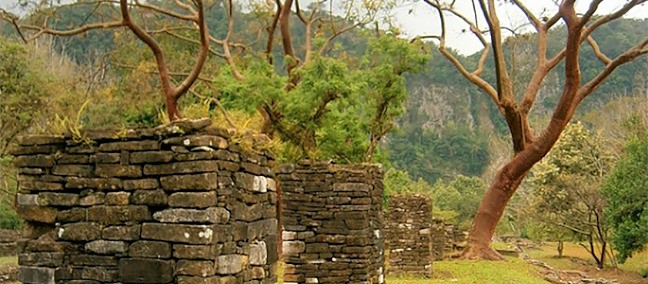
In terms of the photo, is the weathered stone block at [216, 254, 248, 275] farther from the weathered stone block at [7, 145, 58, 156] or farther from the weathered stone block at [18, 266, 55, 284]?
the weathered stone block at [7, 145, 58, 156]

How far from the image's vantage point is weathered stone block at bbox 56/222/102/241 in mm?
4578

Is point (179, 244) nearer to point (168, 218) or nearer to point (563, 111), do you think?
point (168, 218)

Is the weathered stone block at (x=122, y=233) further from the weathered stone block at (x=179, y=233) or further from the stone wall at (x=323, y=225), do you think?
the stone wall at (x=323, y=225)

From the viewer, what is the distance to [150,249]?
4438 mm

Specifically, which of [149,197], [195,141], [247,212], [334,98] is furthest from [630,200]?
[149,197]

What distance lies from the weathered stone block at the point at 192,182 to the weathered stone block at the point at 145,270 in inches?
19.3

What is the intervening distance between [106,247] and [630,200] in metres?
21.6

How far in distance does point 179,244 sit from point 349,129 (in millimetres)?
9818

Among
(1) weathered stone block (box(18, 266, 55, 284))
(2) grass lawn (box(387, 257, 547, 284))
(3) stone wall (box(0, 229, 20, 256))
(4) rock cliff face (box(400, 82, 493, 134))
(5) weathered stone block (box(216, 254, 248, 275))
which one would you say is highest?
(4) rock cliff face (box(400, 82, 493, 134))

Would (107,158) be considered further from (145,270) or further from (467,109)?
(467,109)

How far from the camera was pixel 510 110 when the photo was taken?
21031mm

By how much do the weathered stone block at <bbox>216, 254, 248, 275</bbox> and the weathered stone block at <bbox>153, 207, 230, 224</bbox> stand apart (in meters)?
0.28

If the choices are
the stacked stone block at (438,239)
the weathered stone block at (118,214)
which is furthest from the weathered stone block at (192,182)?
the stacked stone block at (438,239)

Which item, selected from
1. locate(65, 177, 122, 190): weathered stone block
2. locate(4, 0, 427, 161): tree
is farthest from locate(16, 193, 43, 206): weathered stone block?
locate(4, 0, 427, 161): tree
